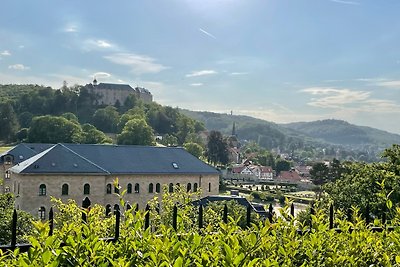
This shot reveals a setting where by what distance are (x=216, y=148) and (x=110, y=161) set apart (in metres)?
54.0

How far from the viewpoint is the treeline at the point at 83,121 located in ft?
255

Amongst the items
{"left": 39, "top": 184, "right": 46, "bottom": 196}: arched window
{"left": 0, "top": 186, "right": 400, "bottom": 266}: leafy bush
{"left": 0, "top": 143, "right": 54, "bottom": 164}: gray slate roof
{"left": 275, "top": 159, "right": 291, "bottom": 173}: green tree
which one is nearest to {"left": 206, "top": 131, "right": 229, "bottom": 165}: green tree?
{"left": 275, "top": 159, "right": 291, "bottom": 173}: green tree

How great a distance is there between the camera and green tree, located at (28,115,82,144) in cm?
7762

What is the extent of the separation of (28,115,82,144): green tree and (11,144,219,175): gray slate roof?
34046 mm

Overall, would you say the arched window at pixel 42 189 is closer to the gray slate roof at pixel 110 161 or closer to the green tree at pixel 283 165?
the gray slate roof at pixel 110 161

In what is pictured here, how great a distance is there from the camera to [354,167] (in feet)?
98.9

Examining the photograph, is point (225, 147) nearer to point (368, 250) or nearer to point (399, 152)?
point (399, 152)

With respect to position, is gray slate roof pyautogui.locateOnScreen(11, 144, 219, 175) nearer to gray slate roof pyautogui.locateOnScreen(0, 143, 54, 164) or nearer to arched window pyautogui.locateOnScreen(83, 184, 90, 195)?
arched window pyautogui.locateOnScreen(83, 184, 90, 195)

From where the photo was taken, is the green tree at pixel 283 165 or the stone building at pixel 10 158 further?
the green tree at pixel 283 165

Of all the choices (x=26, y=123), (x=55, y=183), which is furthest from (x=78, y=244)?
(x=26, y=123)

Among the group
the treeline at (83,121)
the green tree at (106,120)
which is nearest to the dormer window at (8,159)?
the treeline at (83,121)

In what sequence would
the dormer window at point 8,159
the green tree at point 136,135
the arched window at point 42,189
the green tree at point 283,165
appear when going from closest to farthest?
the arched window at point 42,189
the dormer window at point 8,159
the green tree at point 136,135
the green tree at point 283,165

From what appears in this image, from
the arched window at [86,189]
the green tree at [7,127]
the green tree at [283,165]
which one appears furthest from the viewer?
the green tree at [283,165]

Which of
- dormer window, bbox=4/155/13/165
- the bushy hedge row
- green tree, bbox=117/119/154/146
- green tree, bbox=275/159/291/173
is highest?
green tree, bbox=117/119/154/146
